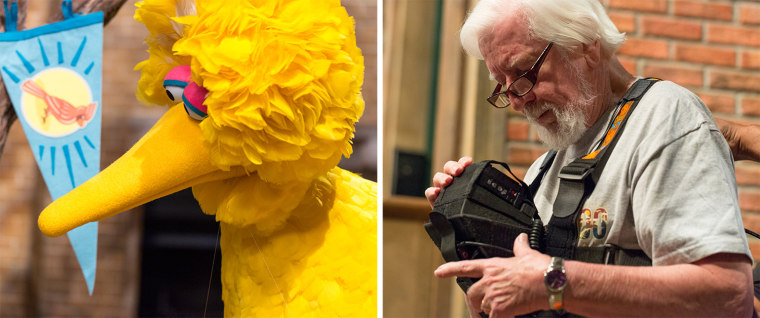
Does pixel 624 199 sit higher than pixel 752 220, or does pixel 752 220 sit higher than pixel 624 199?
pixel 624 199

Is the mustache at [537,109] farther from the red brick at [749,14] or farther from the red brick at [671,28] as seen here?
the red brick at [749,14]

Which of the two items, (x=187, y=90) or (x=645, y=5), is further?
(x=645, y=5)

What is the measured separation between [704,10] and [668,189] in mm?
1364

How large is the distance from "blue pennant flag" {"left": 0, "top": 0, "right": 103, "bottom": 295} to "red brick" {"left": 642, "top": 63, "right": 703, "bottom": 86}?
142 cm

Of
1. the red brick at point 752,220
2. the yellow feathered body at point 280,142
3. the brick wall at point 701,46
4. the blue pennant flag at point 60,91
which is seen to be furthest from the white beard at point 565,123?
the red brick at point 752,220

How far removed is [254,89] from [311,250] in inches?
10.7

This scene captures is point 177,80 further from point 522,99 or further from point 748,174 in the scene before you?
point 748,174

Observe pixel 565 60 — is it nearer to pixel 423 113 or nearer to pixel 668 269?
pixel 668 269

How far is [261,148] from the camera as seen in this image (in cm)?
92

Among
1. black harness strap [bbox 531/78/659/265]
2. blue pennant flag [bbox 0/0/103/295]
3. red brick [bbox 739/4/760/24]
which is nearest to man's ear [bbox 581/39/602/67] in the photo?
black harness strap [bbox 531/78/659/265]

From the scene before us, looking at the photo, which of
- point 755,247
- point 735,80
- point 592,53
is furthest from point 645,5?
point 592,53

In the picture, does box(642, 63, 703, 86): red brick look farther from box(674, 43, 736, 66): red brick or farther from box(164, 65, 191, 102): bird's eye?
box(164, 65, 191, 102): bird's eye

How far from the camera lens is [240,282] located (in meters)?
1.06

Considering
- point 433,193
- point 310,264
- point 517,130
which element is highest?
point 433,193
